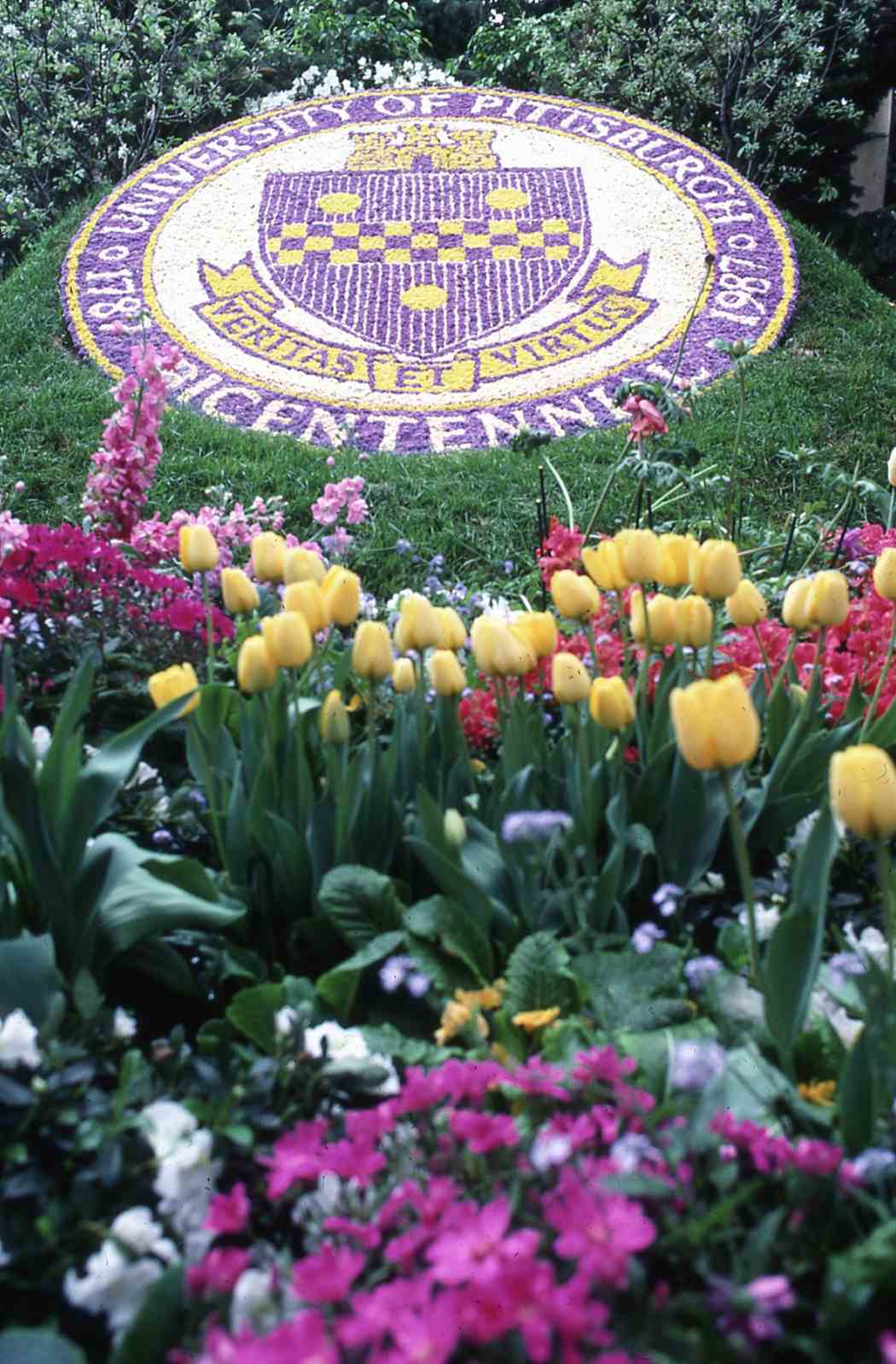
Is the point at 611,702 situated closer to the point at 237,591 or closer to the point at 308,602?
the point at 308,602

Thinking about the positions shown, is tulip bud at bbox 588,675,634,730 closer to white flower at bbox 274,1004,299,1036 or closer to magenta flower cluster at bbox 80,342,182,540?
white flower at bbox 274,1004,299,1036

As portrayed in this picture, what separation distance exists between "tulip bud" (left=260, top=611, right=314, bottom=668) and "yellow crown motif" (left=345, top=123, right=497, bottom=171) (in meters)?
5.27

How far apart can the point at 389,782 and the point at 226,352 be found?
3.82 meters

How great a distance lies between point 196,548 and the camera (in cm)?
146

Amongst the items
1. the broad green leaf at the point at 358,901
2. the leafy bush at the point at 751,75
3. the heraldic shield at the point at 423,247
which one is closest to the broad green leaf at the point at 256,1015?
the broad green leaf at the point at 358,901

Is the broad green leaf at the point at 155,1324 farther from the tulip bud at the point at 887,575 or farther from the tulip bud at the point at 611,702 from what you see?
the tulip bud at the point at 887,575

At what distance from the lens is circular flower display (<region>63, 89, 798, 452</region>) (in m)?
4.69

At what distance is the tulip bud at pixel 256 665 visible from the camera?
4.10ft

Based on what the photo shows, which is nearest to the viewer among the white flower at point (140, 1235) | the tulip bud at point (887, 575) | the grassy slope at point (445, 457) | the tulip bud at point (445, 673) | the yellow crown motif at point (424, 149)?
the white flower at point (140, 1235)

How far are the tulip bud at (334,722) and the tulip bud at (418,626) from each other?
3.4 inches

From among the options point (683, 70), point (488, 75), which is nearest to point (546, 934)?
point (683, 70)

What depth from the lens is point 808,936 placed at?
1.04m

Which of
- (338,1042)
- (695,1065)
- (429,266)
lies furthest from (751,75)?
(695,1065)

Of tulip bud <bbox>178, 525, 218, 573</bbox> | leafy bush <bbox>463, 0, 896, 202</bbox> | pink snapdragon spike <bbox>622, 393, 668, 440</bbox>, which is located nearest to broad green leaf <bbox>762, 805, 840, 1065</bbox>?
tulip bud <bbox>178, 525, 218, 573</bbox>
